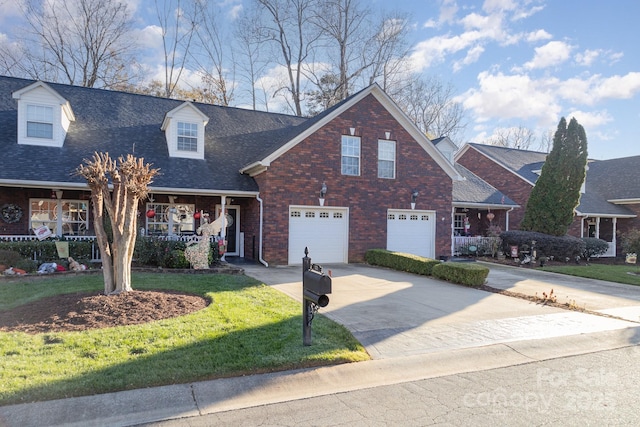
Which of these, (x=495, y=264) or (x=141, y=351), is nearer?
(x=141, y=351)

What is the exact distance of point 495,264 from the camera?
55.1 feet

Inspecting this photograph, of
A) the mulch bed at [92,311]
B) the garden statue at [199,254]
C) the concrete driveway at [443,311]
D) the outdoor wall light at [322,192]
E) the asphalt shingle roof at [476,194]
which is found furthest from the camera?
the asphalt shingle roof at [476,194]

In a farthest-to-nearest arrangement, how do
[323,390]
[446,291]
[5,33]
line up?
1. [5,33]
2. [446,291]
3. [323,390]

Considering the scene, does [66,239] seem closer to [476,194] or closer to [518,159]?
[476,194]

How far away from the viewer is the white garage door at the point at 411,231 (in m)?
16.2

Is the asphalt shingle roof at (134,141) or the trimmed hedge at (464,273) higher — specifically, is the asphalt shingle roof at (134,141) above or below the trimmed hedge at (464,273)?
above

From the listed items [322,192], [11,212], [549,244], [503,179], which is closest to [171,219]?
[11,212]

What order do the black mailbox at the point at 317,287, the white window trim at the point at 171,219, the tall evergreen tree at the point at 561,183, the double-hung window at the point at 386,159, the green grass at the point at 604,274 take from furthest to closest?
the tall evergreen tree at the point at 561,183
the double-hung window at the point at 386,159
the white window trim at the point at 171,219
the green grass at the point at 604,274
the black mailbox at the point at 317,287

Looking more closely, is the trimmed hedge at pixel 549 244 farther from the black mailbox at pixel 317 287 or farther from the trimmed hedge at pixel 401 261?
the black mailbox at pixel 317 287

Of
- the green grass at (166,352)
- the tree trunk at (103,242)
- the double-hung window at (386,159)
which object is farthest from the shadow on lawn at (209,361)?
the double-hung window at (386,159)

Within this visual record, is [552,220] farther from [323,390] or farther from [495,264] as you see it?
[323,390]

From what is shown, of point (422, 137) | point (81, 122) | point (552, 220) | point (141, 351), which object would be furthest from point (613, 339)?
point (81, 122)

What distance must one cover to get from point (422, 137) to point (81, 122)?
13105mm

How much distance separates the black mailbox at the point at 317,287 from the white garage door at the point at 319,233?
900cm
